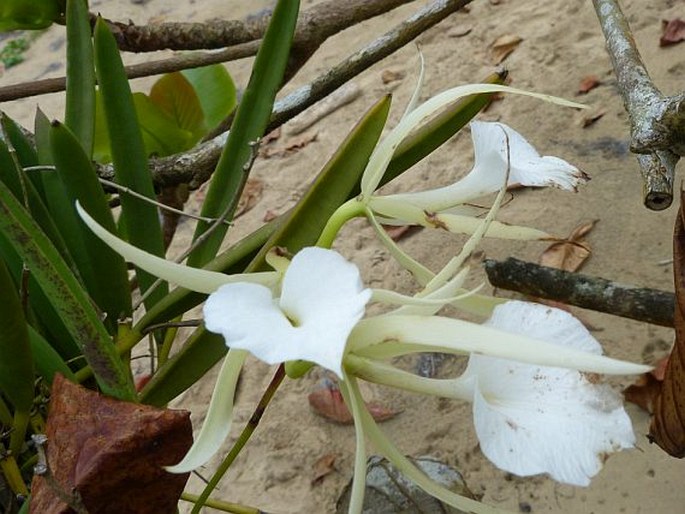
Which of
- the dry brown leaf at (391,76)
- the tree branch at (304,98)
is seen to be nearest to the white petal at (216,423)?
the tree branch at (304,98)

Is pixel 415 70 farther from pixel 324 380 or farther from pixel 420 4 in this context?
pixel 324 380

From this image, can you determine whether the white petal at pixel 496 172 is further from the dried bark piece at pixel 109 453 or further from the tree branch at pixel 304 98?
the tree branch at pixel 304 98

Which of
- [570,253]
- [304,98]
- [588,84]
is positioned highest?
[304,98]

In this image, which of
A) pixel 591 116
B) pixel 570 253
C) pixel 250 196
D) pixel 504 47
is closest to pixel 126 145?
pixel 570 253

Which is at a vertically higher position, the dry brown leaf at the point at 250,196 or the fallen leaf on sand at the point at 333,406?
the dry brown leaf at the point at 250,196

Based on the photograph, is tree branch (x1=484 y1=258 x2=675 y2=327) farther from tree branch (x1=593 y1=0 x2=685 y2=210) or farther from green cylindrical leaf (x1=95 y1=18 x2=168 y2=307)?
green cylindrical leaf (x1=95 y1=18 x2=168 y2=307)

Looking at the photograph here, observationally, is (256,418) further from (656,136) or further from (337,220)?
(656,136)
